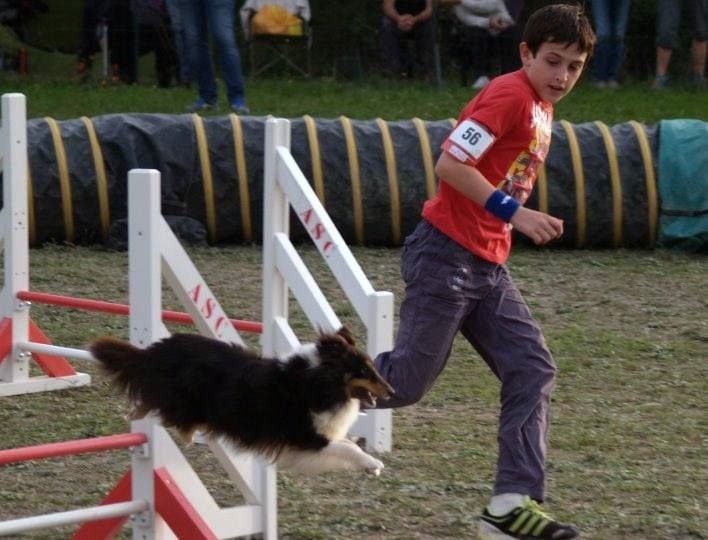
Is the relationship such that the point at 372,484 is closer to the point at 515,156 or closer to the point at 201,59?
the point at 515,156

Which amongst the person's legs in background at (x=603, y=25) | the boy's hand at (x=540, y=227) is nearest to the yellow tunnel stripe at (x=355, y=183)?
the person's legs in background at (x=603, y=25)

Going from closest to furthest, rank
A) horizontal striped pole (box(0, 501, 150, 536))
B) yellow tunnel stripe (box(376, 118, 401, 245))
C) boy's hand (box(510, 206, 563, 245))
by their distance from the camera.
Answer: horizontal striped pole (box(0, 501, 150, 536)) → boy's hand (box(510, 206, 563, 245)) → yellow tunnel stripe (box(376, 118, 401, 245))

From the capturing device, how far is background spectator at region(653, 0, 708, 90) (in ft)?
47.3

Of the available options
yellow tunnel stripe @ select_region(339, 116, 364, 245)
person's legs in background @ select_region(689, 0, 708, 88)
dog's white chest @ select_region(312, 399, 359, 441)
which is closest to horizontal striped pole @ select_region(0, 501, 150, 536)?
dog's white chest @ select_region(312, 399, 359, 441)

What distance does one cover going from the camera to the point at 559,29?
414 cm

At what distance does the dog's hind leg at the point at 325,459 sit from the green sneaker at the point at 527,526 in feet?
1.95

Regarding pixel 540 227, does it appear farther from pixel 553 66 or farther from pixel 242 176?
pixel 242 176

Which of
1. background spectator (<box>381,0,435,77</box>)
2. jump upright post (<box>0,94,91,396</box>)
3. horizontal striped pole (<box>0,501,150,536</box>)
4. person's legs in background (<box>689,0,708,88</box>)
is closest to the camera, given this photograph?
horizontal striped pole (<box>0,501,150,536</box>)

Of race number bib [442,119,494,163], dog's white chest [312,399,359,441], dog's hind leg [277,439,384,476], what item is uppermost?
race number bib [442,119,494,163]

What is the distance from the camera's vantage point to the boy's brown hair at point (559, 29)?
4.14 metres

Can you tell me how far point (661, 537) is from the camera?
14.5 ft

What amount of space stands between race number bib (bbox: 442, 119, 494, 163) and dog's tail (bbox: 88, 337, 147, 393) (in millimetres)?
1009

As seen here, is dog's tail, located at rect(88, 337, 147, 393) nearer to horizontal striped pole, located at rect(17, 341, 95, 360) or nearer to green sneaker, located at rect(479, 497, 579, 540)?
green sneaker, located at rect(479, 497, 579, 540)

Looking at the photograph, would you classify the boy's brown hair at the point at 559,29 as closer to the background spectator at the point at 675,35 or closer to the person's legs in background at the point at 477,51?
the background spectator at the point at 675,35
